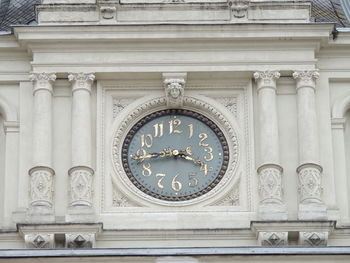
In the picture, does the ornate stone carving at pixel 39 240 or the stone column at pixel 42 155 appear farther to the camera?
the stone column at pixel 42 155

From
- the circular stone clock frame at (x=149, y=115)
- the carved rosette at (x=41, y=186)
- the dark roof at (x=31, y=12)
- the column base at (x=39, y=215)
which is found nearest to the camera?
the column base at (x=39, y=215)

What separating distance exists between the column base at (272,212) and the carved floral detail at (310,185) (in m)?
0.34

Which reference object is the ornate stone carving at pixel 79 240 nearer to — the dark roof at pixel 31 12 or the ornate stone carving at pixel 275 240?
the ornate stone carving at pixel 275 240

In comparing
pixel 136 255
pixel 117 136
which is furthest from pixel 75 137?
pixel 136 255

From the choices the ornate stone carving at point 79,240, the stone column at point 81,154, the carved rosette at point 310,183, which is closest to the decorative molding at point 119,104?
the stone column at point 81,154

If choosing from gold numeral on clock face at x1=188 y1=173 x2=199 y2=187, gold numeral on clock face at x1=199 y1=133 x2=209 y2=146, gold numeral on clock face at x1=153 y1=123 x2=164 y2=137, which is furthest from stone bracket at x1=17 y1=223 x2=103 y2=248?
gold numeral on clock face at x1=199 y1=133 x2=209 y2=146

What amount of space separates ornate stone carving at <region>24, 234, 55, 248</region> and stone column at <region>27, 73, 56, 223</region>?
276mm

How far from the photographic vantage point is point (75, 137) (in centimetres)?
2766

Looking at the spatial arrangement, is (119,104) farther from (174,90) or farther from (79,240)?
(79,240)

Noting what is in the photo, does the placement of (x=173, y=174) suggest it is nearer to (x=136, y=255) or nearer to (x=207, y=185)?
(x=207, y=185)

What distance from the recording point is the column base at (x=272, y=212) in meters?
27.0

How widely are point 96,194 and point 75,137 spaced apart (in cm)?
87

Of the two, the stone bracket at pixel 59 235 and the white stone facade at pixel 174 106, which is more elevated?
the white stone facade at pixel 174 106

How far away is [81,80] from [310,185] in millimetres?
3658
